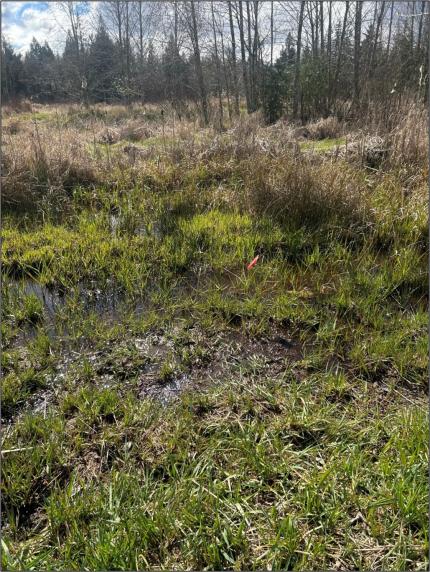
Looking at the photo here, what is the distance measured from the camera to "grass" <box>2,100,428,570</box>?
1358 mm

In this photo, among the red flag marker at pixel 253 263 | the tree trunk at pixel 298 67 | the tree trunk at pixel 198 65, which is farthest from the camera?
the tree trunk at pixel 298 67

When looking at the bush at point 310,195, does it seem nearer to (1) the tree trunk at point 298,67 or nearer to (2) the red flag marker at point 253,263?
(2) the red flag marker at point 253,263

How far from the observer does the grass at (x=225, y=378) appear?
1.36 meters

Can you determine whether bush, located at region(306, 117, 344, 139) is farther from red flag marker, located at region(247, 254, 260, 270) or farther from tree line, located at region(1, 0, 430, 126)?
red flag marker, located at region(247, 254, 260, 270)

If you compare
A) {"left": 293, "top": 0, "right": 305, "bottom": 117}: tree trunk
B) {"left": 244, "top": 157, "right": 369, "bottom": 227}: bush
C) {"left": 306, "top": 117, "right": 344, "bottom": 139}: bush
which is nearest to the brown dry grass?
{"left": 244, "top": 157, "right": 369, "bottom": 227}: bush

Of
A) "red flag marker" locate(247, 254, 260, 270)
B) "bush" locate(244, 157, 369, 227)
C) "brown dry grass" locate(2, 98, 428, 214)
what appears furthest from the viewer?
"brown dry grass" locate(2, 98, 428, 214)

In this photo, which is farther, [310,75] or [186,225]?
[310,75]

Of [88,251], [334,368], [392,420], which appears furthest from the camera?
[88,251]

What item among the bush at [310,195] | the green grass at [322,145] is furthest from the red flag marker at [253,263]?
the green grass at [322,145]

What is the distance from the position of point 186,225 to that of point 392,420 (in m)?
2.60

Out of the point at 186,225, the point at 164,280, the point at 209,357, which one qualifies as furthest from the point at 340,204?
the point at 209,357

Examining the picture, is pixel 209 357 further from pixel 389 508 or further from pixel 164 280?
pixel 389 508

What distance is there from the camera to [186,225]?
382 cm

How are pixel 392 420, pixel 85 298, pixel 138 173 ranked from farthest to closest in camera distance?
1. pixel 138 173
2. pixel 85 298
3. pixel 392 420
